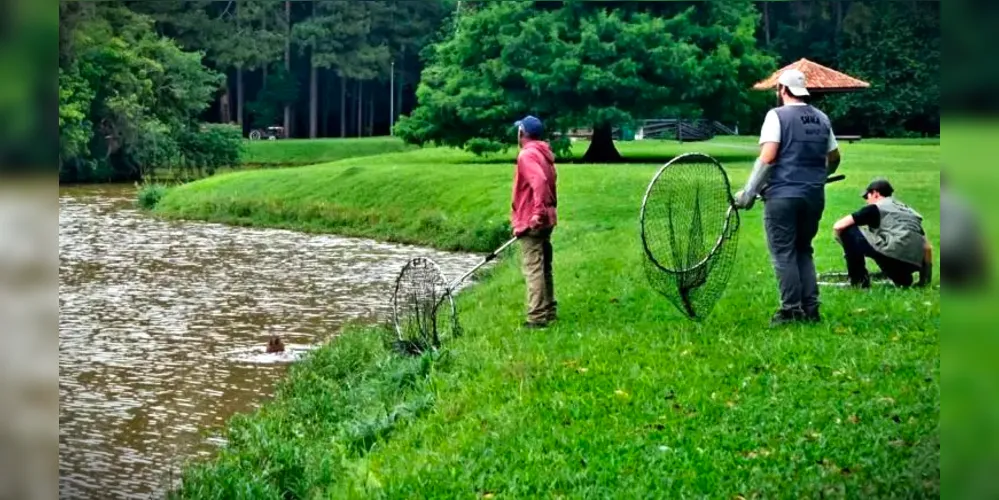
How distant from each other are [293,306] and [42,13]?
15.2 meters

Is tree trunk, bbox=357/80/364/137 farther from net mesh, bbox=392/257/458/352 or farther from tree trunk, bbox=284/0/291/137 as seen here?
net mesh, bbox=392/257/458/352

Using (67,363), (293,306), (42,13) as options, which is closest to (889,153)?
(293,306)

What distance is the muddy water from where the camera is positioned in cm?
891

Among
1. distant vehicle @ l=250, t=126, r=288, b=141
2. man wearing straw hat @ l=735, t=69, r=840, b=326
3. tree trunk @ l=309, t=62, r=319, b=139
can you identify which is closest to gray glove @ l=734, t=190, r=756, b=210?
man wearing straw hat @ l=735, t=69, r=840, b=326

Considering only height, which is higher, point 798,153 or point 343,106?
point 343,106

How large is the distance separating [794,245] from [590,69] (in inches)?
971

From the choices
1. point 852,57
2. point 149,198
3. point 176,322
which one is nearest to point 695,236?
point 176,322

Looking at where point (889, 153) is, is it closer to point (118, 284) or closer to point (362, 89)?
point (118, 284)

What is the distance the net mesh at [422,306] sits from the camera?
9.85m

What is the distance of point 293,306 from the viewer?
16.3 metres

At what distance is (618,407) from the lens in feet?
22.3

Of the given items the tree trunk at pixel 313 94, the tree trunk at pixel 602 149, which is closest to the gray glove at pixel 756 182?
the tree trunk at pixel 602 149

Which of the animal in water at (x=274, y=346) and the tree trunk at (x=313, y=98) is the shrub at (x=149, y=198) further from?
the animal in water at (x=274, y=346)

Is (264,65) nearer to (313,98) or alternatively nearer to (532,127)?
(313,98)
